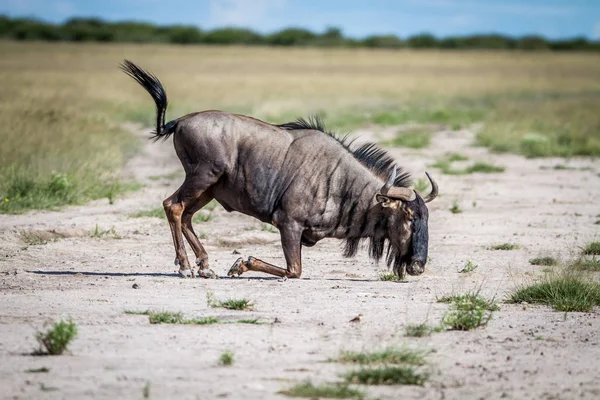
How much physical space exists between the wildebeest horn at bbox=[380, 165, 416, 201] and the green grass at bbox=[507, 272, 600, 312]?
4.78 feet

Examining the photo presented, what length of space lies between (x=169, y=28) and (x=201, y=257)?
14974 cm

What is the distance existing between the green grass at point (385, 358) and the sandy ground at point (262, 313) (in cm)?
13

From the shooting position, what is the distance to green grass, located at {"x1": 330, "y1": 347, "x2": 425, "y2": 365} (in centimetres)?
708

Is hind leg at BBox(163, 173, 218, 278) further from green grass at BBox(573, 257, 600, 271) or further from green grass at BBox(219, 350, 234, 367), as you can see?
green grass at BBox(573, 257, 600, 271)

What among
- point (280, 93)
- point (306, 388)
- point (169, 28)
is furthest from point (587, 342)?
point (169, 28)

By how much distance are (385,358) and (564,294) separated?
9.74 feet

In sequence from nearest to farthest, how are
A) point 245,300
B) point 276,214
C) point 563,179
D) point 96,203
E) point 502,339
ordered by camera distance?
point 502,339, point 245,300, point 276,214, point 96,203, point 563,179

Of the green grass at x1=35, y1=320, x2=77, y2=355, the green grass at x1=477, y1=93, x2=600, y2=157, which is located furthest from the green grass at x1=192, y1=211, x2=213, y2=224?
the green grass at x1=477, y1=93, x2=600, y2=157

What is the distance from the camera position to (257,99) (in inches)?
1929

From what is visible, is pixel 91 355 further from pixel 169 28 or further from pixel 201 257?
pixel 169 28

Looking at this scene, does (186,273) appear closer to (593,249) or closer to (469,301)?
(469,301)

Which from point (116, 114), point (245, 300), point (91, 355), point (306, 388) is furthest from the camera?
point (116, 114)

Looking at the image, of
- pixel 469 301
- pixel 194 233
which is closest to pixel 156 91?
pixel 194 233

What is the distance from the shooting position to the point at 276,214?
10633 mm
